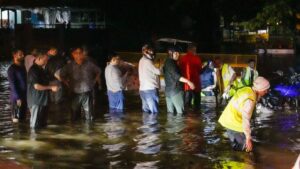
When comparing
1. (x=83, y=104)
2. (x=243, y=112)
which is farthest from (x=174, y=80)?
(x=243, y=112)

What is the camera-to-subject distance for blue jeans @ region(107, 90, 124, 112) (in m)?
16.0

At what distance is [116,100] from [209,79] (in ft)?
12.2

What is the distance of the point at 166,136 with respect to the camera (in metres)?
12.2

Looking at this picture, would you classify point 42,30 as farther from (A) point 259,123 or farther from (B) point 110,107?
(A) point 259,123

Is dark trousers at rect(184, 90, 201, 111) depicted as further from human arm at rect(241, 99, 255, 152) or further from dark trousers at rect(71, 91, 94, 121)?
human arm at rect(241, 99, 255, 152)

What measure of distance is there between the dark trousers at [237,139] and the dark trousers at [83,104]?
431cm

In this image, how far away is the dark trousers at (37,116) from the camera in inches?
492

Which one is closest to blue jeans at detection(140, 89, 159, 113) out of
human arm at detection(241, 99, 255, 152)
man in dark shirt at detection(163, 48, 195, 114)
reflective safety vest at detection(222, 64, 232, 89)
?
man in dark shirt at detection(163, 48, 195, 114)

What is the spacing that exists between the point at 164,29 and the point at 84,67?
42.3 metres

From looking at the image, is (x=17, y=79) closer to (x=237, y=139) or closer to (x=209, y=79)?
(x=237, y=139)

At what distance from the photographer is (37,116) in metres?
12.7

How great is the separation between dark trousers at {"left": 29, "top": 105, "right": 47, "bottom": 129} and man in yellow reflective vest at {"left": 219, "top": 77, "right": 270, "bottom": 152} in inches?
165

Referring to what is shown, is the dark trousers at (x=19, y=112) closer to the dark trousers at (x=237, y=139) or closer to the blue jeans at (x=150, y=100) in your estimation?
the blue jeans at (x=150, y=100)

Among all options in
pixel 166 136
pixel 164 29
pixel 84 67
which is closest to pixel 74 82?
pixel 84 67
